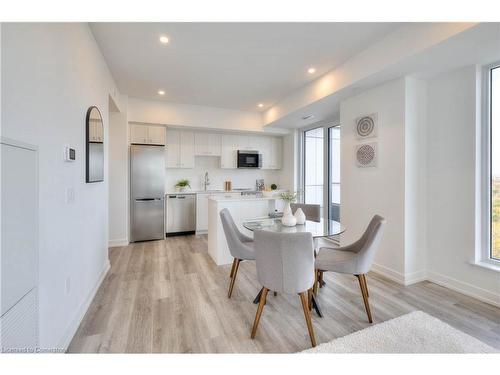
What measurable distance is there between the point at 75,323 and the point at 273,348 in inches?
62.1

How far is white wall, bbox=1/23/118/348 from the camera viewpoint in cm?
116

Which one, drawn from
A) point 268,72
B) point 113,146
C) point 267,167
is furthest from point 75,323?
point 267,167

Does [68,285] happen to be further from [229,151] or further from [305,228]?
[229,151]

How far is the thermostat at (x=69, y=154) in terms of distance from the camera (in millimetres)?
1689

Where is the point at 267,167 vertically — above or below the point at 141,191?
above

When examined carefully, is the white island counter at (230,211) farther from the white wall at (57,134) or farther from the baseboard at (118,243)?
the baseboard at (118,243)

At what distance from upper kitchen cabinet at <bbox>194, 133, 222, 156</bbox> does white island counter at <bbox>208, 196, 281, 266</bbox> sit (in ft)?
7.00

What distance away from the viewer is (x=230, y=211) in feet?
11.0

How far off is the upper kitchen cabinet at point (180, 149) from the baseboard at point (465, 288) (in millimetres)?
4555

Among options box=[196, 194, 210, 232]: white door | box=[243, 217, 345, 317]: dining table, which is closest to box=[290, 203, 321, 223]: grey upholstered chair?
box=[243, 217, 345, 317]: dining table

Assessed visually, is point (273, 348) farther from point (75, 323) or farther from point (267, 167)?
point (267, 167)

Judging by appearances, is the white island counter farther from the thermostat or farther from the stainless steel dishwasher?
the thermostat

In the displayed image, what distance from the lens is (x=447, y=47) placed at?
2.02m

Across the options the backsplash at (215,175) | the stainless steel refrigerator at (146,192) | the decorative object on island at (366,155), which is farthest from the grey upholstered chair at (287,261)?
the backsplash at (215,175)
